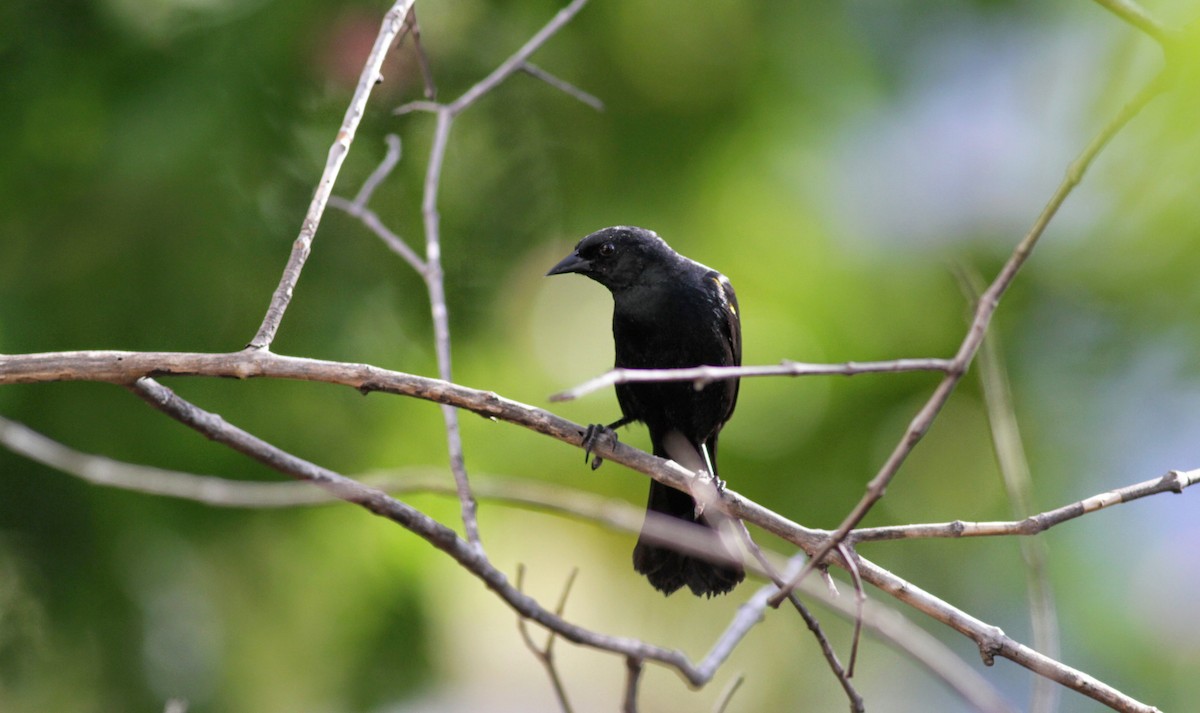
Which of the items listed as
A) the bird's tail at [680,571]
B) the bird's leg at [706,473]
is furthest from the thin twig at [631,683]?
the bird's tail at [680,571]

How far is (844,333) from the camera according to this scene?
6.04m

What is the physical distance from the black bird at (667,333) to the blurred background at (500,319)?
6.09ft

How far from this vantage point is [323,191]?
2.14 meters

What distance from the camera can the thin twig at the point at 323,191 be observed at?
6.77ft

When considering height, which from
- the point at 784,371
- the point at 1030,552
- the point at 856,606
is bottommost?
the point at 856,606

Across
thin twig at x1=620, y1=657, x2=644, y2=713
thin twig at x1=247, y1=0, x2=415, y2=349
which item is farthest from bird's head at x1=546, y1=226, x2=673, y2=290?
thin twig at x1=620, y1=657, x2=644, y2=713

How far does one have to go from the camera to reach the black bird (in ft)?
11.7

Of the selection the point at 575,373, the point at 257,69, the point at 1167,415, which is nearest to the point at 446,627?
the point at 575,373

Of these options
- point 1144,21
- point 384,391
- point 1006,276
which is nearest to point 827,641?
point 1006,276

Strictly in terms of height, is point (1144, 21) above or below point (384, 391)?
above

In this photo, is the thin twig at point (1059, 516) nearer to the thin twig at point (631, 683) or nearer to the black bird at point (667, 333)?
the thin twig at point (631, 683)

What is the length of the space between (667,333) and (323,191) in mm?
1633

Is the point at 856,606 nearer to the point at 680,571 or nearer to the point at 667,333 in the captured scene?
the point at 680,571

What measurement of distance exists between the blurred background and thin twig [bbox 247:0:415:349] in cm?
338
